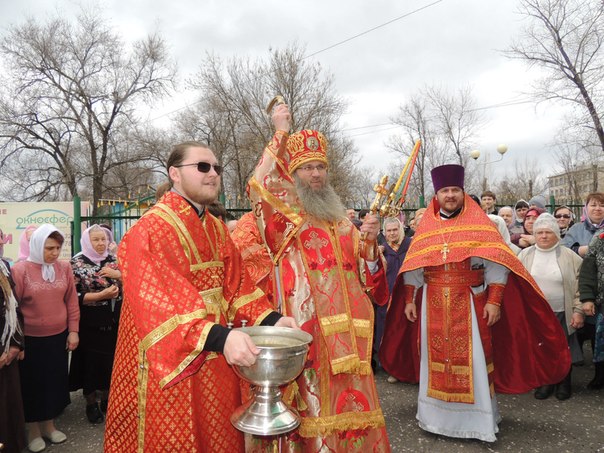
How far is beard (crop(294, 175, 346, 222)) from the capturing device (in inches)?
126

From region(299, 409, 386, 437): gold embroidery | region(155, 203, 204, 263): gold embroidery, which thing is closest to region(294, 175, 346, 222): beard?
region(155, 203, 204, 263): gold embroidery

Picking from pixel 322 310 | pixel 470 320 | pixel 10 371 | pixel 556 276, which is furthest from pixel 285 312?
pixel 556 276

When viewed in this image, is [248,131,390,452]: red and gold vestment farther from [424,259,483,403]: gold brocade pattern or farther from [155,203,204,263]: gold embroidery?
[424,259,483,403]: gold brocade pattern

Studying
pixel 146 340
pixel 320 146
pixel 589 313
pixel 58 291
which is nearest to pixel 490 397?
pixel 589 313

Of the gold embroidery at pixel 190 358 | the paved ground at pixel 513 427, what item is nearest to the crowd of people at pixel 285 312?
the gold embroidery at pixel 190 358

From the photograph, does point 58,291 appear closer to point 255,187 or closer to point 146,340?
point 255,187

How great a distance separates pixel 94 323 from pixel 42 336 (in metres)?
0.54

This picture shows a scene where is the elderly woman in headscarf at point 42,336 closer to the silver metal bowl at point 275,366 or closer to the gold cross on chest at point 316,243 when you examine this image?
the gold cross on chest at point 316,243

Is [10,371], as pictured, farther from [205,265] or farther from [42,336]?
[205,265]

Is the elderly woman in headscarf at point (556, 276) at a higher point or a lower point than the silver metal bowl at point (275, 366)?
lower

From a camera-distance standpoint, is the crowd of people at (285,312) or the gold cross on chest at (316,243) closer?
the crowd of people at (285,312)

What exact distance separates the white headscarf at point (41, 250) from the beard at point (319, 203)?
2320 millimetres

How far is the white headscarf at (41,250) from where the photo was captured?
4.02 meters

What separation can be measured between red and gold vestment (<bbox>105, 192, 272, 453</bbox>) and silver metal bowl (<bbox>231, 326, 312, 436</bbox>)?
0.78 ft
